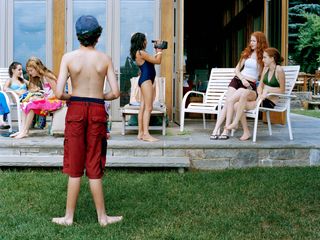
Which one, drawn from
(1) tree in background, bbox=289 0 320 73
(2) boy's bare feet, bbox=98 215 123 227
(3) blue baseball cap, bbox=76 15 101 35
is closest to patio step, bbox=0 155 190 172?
(2) boy's bare feet, bbox=98 215 123 227

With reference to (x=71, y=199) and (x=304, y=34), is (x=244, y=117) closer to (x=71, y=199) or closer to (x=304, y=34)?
(x=71, y=199)

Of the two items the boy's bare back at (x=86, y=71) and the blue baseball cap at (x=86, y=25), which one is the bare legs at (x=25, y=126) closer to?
the boy's bare back at (x=86, y=71)

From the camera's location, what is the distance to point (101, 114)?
3.19m

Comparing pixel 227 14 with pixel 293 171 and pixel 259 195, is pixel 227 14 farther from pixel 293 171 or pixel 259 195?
pixel 259 195

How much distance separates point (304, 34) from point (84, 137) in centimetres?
2182

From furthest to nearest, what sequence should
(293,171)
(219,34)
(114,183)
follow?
(219,34) < (293,171) < (114,183)

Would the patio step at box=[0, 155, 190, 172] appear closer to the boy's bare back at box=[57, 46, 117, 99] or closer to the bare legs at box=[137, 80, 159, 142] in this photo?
the bare legs at box=[137, 80, 159, 142]

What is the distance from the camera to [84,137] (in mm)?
3180

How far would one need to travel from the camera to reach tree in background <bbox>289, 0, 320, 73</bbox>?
75.4 ft

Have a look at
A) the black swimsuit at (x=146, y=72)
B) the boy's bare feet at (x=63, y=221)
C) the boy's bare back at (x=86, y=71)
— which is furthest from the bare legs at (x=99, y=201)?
the black swimsuit at (x=146, y=72)

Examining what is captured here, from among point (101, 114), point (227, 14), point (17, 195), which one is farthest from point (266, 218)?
point (227, 14)

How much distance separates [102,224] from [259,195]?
142 cm

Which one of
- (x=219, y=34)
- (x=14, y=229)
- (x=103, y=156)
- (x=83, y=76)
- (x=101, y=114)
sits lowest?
(x=14, y=229)

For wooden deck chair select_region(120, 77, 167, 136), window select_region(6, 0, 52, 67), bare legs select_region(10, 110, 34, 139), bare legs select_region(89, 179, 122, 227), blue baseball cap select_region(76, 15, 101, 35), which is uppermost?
window select_region(6, 0, 52, 67)
